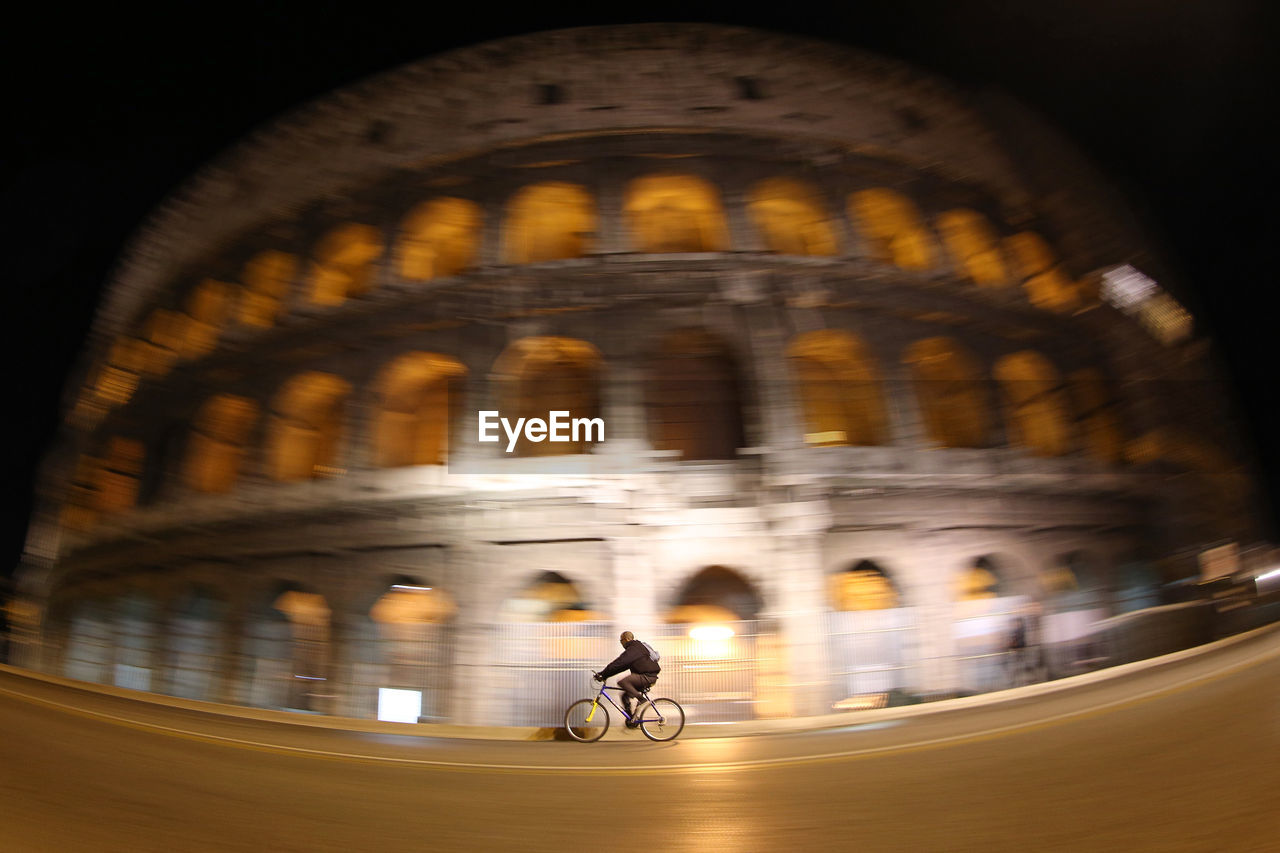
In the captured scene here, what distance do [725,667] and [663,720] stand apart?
14.5 feet

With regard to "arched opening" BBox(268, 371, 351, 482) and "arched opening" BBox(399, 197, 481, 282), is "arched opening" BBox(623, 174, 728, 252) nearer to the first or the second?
"arched opening" BBox(399, 197, 481, 282)

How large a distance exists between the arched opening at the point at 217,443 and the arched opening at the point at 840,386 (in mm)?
13167

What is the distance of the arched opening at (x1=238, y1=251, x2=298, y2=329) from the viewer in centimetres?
1816

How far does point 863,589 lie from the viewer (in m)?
16.2

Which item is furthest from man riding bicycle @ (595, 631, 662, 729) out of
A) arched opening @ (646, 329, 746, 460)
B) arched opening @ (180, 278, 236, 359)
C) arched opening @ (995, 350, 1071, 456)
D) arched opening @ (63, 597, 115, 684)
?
arched opening @ (63, 597, 115, 684)

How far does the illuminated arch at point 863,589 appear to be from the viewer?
52.1ft

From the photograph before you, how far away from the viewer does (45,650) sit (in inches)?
800

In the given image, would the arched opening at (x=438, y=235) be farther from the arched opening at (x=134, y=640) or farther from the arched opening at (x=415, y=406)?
the arched opening at (x=134, y=640)

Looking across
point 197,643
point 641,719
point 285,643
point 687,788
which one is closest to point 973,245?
point 641,719

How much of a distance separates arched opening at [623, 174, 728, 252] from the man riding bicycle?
34.6ft

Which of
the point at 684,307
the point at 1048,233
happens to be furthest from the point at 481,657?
the point at 1048,233

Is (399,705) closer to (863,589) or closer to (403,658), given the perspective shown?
(403,658)

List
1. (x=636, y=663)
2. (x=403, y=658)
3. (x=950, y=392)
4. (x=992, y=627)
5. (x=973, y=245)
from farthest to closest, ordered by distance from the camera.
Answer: (x=973, y=245) → (x=950, y=392) → (x=992, y=627) → (x=403, y=658) → (x=636, y=663)

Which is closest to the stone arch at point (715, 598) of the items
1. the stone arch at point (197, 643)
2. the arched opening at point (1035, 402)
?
the arched opening at point (1035, 402)
